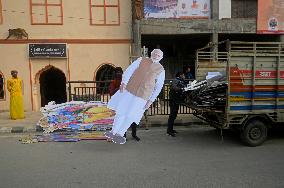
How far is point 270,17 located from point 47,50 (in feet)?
34.0

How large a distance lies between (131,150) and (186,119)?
11.7 ft

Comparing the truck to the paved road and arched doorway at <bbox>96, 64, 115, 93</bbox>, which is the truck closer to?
the paved road

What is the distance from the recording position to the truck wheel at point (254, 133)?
7.07 metres

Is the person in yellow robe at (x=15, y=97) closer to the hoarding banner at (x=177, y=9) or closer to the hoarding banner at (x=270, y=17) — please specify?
the hoarding banner at (x=177, y=9)

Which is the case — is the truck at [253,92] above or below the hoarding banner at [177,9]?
below

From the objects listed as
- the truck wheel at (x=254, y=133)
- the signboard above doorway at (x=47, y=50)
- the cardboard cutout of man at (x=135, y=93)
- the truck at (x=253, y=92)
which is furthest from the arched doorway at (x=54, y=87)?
the truck wheel at (x=254, y=133)

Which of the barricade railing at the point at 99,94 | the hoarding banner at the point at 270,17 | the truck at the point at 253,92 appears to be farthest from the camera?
the hoarding banner at the point at 270,17

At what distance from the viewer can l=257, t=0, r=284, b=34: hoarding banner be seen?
49.8ft

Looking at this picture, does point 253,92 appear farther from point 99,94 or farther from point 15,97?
point 15,97

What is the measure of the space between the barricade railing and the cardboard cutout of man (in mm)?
2780

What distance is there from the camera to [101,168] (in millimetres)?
5816

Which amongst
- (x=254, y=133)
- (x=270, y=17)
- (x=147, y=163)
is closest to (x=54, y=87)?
(x=270, y=17)

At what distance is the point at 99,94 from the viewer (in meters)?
11.0

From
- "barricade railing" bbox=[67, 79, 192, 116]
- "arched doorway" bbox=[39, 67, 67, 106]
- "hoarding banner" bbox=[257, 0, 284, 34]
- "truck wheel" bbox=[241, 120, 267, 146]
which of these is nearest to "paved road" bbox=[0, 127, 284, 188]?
"truck wheel" bbox=[241, 120, 267, 146]
